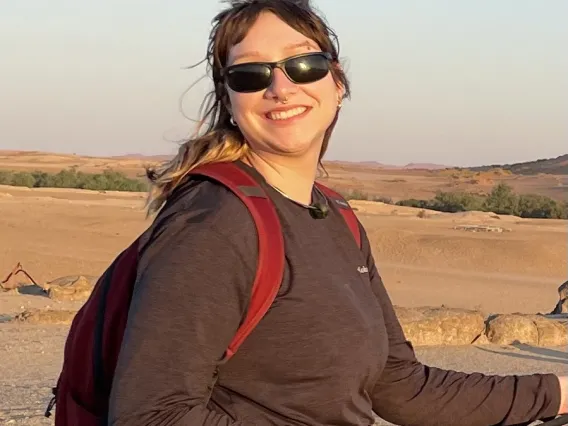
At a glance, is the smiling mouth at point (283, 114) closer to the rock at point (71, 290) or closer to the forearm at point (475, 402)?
the forearm at point (475, 402)

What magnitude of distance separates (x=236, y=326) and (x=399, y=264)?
18.9 m

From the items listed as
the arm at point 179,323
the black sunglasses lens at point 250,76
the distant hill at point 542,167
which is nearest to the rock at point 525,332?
the black sunglasses lens at point 250,76

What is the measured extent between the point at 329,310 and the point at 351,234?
0.40m

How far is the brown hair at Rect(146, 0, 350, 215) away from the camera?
2.07 meters

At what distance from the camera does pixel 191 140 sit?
2.19 m

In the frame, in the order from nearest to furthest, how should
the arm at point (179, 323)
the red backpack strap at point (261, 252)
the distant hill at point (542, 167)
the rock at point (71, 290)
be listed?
the arm at point (179, 323) → the red backpack strap at point (261, 252) → the rock at point (71, 290) → the distant hill at point (542, 167)

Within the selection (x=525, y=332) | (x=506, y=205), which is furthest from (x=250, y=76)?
(x=506, y=205)

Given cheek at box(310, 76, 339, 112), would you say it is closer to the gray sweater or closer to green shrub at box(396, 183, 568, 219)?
the gray sweater

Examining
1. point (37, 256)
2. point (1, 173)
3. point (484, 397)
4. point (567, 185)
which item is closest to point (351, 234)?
point (484, 397)

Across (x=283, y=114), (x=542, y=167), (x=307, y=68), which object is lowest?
(x=542, y=167)

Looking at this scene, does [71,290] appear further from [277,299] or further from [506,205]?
[506,205]

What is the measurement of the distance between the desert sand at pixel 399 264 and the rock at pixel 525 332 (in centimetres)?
18

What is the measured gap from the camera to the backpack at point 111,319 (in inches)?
72.8

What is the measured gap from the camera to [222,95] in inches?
90.3
